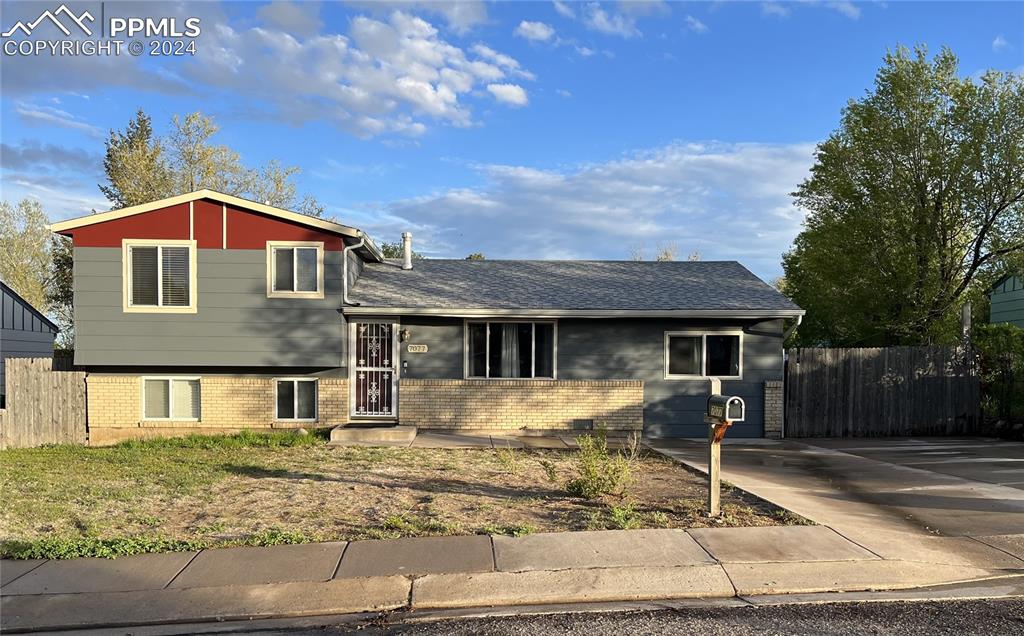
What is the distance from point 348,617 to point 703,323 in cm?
1083

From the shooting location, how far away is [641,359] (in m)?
14.0

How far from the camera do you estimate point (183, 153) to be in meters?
28.1

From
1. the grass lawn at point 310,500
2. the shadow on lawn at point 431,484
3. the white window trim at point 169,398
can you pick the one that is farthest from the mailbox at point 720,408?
the white window trim at point 169,398

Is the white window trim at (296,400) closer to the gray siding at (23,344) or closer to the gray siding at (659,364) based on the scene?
the gray siding at (659,364)

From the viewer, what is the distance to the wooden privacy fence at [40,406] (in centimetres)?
1272

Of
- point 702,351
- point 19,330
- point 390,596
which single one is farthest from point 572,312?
point 19,330

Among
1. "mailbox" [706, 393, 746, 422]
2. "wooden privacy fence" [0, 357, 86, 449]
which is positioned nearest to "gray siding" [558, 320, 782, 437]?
"mailbox" [706, 393, 746, 422]

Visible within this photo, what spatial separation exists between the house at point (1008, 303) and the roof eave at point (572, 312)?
12.8m

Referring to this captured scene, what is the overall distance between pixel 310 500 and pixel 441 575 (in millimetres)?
3008

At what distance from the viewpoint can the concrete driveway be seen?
6098 millimetres

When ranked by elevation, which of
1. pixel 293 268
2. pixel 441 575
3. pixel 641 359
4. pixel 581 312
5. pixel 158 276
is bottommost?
pixel 441 575

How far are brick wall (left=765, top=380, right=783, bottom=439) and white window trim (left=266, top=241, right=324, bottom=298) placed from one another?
31.7 feet

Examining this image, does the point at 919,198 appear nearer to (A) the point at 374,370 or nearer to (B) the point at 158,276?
(A) the point at 374,370

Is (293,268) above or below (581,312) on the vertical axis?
above
